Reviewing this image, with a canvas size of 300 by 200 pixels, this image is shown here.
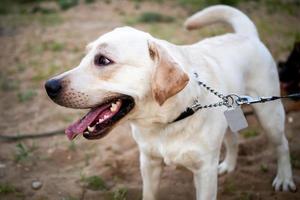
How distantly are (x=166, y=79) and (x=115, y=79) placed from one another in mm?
306

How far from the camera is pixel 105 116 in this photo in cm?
248

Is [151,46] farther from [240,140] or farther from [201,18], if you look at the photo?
[240,140]

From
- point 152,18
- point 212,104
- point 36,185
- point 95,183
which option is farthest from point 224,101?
point 152,18

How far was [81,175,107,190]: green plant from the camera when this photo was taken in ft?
11.6

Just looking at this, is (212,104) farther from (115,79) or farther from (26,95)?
(26,95)

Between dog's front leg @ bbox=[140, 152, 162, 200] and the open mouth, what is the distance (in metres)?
0.55

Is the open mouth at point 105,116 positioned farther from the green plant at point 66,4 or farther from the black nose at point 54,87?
the green plant at point 66,4

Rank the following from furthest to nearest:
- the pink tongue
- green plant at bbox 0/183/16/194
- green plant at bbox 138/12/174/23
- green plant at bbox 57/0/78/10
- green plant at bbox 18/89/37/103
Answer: green plant at bbox 57/0/78/10 → green plant at bbox 138/12/174/23 → green plant at bbox 18/89/37/103 → green plant at bbox 0/183/16/194 → the pink tongue

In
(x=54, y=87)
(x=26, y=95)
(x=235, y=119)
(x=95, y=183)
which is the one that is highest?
(x=54, y=87)

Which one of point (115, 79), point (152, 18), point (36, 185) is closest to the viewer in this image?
point (115, 79)

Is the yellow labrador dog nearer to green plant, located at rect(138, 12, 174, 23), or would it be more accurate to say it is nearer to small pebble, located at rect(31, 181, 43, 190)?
small pebble, located at rect(31, 181, 43, 190)

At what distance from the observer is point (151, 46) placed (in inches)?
93.4

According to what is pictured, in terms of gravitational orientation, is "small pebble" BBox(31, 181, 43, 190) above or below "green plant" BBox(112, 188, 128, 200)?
below

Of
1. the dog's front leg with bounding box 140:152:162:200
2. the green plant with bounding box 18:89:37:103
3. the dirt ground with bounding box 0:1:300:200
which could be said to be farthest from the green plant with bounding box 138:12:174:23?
the dog's front leg with bounding box 140:152:162:200
